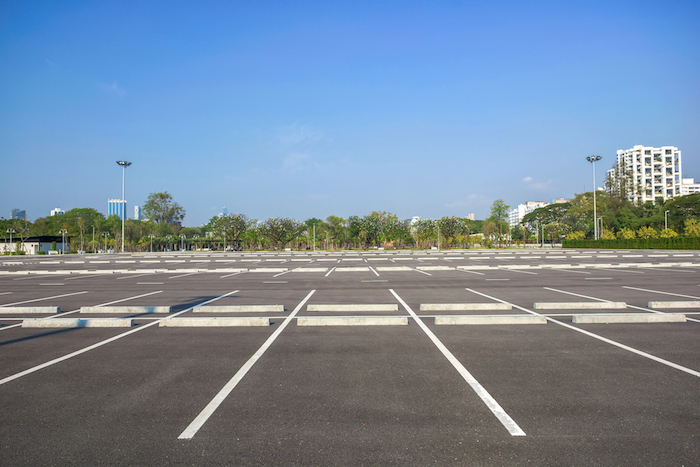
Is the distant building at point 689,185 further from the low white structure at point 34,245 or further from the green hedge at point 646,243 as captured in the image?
the low white structure at point 34,245

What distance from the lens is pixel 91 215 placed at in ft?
316

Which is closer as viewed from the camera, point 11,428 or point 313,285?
point 11,428

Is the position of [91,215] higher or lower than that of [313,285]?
higher

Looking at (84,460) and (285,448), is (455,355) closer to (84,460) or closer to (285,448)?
(285,448)

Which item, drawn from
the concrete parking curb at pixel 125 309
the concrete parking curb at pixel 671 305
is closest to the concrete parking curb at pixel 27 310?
the concrete parking curb at pixel 125 309

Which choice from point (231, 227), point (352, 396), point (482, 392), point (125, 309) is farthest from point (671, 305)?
point (231, 227)

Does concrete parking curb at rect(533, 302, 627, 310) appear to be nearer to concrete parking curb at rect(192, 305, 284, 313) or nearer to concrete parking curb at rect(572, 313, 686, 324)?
concrete parking curb at rect(572, 313, 686, 324)

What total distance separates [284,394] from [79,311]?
8.10 meters

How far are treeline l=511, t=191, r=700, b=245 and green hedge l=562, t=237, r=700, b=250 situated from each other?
2998 millimetres

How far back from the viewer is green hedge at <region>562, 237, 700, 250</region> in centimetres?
5322

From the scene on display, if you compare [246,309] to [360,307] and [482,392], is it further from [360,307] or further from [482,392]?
[482,392]

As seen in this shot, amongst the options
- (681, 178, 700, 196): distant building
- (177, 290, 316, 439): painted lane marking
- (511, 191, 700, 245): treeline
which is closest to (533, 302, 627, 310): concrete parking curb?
(177, 290, 316, 439): painted lane marking

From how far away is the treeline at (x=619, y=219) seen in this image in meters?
71.0

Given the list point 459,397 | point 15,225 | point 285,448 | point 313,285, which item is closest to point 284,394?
point 285,448
